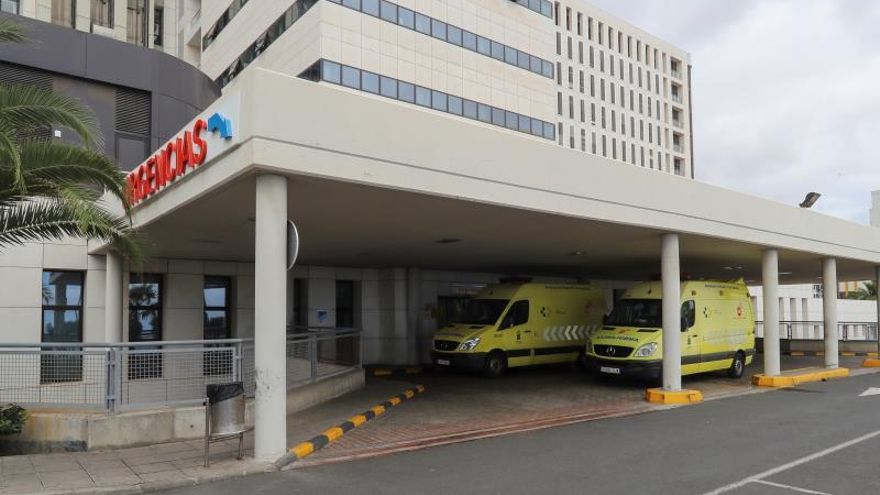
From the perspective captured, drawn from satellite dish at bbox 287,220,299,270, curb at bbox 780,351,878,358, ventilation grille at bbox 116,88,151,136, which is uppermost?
ventilation grille at bbox 116,88,151,136

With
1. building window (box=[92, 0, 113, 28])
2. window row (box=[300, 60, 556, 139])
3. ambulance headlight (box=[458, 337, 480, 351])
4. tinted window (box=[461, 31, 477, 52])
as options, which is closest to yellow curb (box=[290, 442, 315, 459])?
ambulance headlight (box=[458, 337, 480, 351])

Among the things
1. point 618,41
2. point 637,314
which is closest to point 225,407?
point 637,314

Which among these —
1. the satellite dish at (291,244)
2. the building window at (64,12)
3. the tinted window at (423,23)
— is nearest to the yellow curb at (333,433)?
the satellite dish at (291,244)

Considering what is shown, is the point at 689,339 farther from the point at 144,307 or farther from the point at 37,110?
the point at 37,110

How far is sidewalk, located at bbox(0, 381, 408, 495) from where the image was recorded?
6.94 m

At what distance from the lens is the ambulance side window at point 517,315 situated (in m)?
17.5

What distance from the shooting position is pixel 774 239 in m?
16.2

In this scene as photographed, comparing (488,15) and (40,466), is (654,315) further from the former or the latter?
(488,15)

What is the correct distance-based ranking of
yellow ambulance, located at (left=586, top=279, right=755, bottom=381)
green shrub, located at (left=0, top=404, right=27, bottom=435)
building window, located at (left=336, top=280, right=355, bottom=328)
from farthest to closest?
building window, located at (left=336, top=280, right=355, bottom=328) → yellow ambulance, located at (left=586, top=279, right=755, bottom=381) → green shrub, located at (left=0, top=404, right=27, bottom=435)

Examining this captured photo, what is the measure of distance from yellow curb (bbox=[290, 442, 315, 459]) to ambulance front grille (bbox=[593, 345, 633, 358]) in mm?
8516

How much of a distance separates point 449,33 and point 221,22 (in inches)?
637

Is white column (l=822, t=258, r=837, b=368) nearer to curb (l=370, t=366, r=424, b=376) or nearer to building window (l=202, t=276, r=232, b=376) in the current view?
curb (l=370, t=366, r=424, b=376)

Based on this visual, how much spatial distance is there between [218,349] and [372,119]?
4.07 m

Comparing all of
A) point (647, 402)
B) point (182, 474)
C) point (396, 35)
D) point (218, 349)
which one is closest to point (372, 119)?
point (218, 349)
